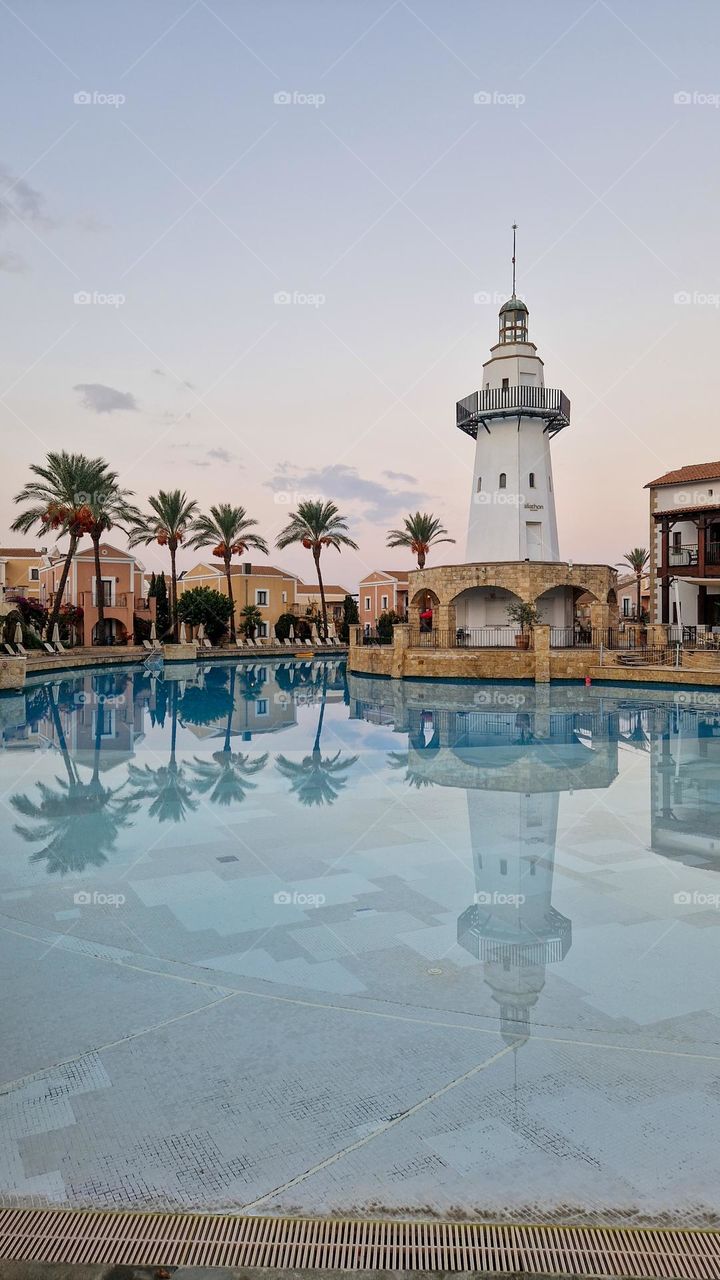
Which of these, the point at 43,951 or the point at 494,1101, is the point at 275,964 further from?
the point at 494,1101

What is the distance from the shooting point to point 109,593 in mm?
54062

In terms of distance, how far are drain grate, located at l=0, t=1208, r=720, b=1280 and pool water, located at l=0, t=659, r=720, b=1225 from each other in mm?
129

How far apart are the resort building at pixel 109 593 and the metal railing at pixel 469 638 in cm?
2471

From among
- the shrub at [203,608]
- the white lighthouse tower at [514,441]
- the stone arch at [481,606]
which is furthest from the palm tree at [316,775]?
the shrub at [203,608]

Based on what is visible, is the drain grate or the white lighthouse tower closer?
the drain grate

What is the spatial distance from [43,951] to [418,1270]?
4104mm

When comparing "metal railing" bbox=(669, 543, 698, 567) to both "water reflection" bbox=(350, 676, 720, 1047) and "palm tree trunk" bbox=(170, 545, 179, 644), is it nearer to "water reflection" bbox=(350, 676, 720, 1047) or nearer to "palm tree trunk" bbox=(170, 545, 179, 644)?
"water reflection" bbox=(350, 676, 720, 1047)

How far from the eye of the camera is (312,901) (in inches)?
284

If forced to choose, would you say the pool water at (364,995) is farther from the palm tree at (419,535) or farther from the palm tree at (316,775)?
the palm tree at (419,535)

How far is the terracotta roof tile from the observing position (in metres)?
38.2

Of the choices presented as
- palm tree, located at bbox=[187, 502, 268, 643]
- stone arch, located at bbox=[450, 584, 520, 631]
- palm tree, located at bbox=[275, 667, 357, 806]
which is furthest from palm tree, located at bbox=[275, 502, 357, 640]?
palm tree, located at bbox=[275, 667, 357, 806]

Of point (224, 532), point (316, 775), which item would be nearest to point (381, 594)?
point (224, 532)

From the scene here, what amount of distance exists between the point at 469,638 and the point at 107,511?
21.6 metres

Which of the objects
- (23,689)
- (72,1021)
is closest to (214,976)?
(72,1021)
